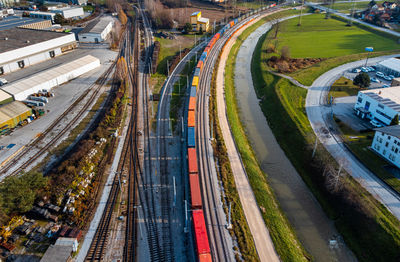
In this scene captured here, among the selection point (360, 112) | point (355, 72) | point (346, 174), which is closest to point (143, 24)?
point (355, 72)

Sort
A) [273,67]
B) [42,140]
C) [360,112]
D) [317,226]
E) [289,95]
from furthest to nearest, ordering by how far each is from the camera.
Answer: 1. [273,67]
2. [289,95]
3. [360,112]
4. [42,140]
5. [317,226]

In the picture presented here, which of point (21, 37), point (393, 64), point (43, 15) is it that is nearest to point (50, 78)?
point (21, 37)

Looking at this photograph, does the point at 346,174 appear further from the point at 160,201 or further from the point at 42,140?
the point at 42,140

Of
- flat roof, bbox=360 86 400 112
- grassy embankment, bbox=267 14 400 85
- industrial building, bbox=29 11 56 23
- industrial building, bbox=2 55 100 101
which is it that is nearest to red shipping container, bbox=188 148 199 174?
flat roof, bbox=360 86 400 112

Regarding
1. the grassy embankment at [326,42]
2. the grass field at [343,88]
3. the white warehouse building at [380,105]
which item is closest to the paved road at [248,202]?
the grass field at [343,88]

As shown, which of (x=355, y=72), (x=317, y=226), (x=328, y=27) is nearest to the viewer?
(x=317, y=226)

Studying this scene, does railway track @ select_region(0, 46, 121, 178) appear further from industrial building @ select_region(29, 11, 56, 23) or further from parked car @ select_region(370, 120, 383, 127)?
industrial building @ select_region(29, 11, 56, 23)

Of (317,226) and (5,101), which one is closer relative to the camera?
(317,226)

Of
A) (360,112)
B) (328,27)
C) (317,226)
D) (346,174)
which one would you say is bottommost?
(317,226)
